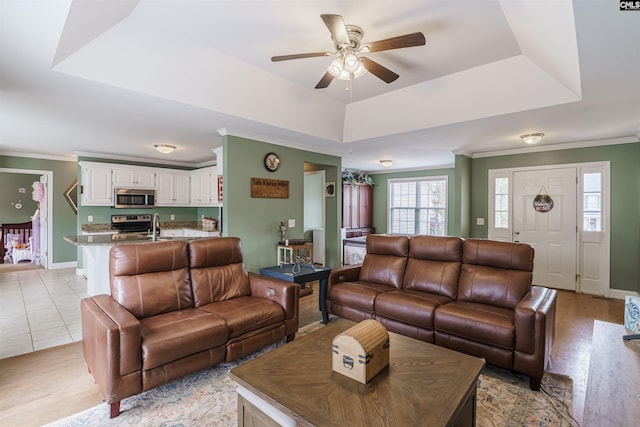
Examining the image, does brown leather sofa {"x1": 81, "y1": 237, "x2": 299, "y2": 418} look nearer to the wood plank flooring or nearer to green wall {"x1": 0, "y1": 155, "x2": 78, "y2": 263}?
the wood plank flooring

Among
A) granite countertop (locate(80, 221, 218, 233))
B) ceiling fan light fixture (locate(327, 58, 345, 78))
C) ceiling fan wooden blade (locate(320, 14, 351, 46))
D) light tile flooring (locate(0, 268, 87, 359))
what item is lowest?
light tile flooring (locate(0, 268, 87, 359))

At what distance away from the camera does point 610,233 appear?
4676 millimetres

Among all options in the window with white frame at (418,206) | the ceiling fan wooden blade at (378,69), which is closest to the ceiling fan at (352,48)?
the ceiling fan wooden blade at (378,69)

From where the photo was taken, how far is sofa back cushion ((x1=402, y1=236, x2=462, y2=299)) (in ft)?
10.5

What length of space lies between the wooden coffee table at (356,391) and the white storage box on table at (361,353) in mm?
39

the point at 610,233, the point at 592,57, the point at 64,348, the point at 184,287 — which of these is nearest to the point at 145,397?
the point at 184,287

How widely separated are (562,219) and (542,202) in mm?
393

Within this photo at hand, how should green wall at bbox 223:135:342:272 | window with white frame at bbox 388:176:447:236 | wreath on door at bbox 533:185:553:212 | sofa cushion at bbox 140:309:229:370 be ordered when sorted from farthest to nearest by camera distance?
1. window with white frame at bbox 388:176:447:236
2. wreath on door at bbox 533:185:553:212
3. green wall at bbox 223:135:342:272
4. sofa cushion at bbox 140:309:229:370

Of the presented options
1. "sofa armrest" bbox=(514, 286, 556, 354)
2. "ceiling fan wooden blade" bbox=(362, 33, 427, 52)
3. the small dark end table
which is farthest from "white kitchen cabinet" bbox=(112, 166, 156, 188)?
"sofa armrest" bbox=(514, 286, 556, 354)

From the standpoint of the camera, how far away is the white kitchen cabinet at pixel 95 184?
5855mm

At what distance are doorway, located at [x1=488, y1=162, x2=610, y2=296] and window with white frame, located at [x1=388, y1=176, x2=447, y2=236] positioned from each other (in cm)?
227

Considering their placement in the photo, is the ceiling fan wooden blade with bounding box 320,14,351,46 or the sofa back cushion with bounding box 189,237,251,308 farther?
the sofa back cushion with bounding box 189,237,251,308

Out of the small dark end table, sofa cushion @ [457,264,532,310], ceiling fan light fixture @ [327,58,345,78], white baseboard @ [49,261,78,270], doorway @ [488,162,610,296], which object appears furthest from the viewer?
white baseboard @ [49,261,78,270]

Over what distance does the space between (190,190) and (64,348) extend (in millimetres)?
4695
